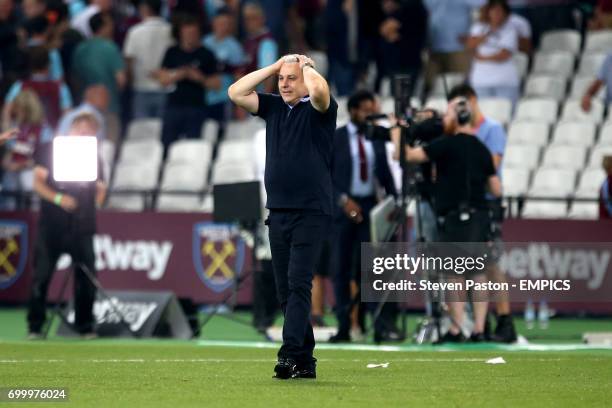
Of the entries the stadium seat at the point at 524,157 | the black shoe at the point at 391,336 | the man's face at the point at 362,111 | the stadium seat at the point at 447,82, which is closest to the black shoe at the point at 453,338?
the black shoe at the point at 391,336

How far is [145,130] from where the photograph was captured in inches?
963

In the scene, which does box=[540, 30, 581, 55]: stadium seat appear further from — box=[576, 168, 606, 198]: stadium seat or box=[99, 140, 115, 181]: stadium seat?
box=[99, 140, 115, 181]: stadium seat

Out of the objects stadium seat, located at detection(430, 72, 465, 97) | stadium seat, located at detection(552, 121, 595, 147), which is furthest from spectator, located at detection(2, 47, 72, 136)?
stadium seat, located at detection(552, 121, 595, 147)

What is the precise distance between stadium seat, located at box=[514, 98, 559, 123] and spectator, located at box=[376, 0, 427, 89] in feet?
5.53

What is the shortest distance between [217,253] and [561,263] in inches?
174

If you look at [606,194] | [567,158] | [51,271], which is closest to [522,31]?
[567,158]

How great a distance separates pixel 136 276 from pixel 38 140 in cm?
391

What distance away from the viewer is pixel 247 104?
12.1m

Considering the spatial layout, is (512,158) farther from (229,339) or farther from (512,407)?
(512,407)

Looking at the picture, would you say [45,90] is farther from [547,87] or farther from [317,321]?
[547,87]

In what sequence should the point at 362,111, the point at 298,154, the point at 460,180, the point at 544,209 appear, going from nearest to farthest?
the point at 298,154 < the point at 460,180 < the point at 362,111 < the point at 544,209

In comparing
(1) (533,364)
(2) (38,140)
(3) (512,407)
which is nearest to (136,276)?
(2) (38,140)

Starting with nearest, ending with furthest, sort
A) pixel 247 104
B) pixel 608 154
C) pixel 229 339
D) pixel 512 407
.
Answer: pixel 512 407
pixel 247 104
pixel 229 339
pixel 608 154

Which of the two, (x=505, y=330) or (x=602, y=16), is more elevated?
(x=602, y=16)
